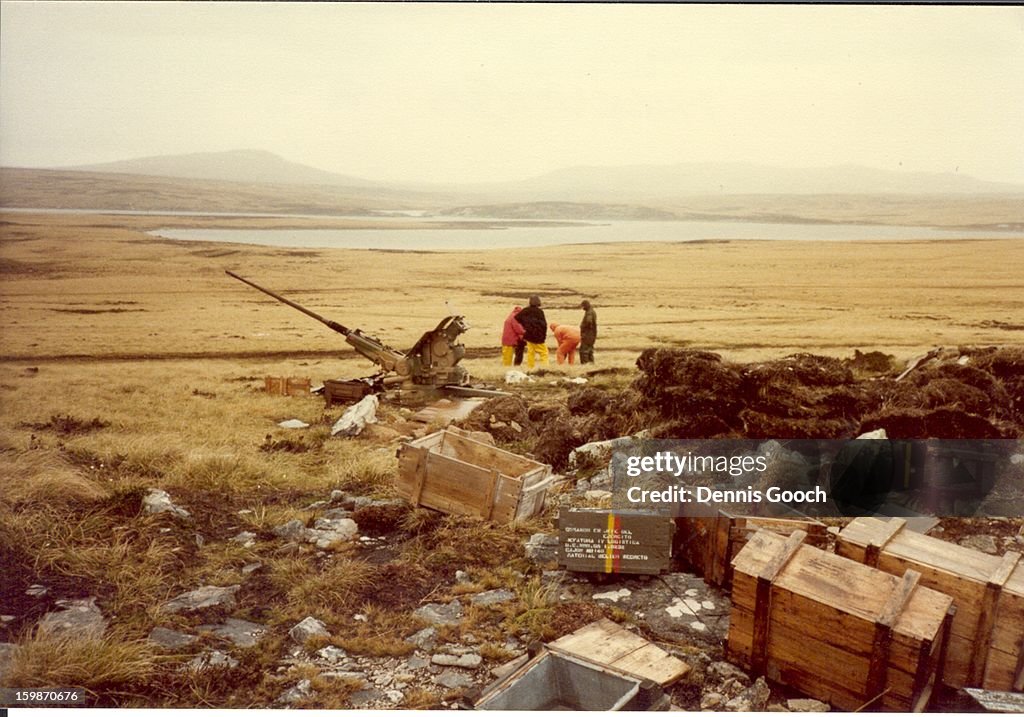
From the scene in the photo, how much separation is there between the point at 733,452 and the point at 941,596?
54.7 inches

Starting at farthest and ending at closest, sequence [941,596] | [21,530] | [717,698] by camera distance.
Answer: [21,530] → [717,698] → [941,596]

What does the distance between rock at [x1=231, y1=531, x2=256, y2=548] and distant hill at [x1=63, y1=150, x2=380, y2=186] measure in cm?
229

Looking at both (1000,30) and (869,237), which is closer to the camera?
(1000,30)

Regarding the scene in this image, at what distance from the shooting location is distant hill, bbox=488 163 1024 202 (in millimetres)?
4910

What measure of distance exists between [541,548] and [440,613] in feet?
2.64

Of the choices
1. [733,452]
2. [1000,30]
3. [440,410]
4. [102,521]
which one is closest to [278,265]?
[440,410]

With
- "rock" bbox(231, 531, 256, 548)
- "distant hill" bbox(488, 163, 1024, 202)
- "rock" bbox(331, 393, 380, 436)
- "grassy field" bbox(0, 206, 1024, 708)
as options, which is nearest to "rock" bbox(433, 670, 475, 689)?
"grassy field" bbox(0, 206, 1024, 708)

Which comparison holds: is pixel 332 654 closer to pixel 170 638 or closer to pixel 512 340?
pixel 170 638

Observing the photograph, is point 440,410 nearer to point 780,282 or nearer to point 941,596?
point 780,282

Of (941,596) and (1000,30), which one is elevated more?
(1000,30)

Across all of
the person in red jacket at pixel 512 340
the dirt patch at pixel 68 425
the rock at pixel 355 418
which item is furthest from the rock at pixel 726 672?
the dirt patch at pixel 68 425

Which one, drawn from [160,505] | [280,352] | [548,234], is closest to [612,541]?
[548,234]

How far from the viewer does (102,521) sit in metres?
4.82

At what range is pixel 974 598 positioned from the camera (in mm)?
4012
